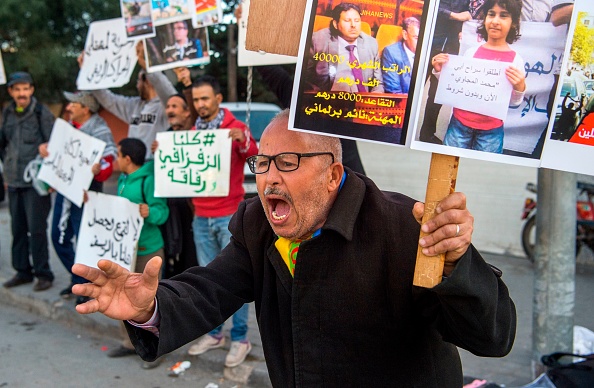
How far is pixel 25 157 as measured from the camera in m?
6.56

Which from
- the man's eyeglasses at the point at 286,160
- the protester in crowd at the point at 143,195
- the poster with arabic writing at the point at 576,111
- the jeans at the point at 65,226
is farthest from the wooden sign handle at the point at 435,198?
the jeans at the point at 65,226

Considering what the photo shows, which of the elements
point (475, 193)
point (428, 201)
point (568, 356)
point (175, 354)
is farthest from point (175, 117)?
point (475, 193)

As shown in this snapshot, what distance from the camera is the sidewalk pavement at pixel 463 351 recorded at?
4570 mm

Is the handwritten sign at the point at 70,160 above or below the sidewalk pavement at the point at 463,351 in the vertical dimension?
above

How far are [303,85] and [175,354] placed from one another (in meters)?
3.83

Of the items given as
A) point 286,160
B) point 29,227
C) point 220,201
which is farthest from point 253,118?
point 286,160

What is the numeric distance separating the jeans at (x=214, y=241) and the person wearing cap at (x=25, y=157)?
243 cm

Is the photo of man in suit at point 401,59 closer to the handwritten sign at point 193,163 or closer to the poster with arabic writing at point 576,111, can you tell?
the poster with arabic writing at point 576,111

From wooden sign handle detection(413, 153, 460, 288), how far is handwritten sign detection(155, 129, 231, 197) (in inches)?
122

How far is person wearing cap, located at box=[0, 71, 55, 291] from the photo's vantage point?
257 inches

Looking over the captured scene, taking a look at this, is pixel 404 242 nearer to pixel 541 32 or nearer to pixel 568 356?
pixel 541 32

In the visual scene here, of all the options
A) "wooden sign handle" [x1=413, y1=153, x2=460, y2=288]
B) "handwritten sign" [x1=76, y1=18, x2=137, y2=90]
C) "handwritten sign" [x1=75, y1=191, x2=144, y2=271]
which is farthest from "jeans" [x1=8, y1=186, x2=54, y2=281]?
"wooden sign handle" [x1=413, y1=153, x2=460, y2=288]

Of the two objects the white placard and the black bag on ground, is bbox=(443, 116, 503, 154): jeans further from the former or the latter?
the white placard

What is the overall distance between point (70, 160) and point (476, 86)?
4.95 meters
